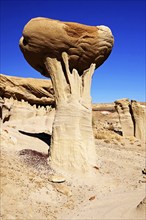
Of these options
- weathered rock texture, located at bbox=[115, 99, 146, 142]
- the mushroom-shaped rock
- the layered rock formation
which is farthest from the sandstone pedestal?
weathered rock texture, located at bbox=[115, 99, 146, 142]

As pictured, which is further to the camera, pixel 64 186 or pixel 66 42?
pixel 66 42

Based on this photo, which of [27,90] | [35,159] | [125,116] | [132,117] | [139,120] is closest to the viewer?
[35,159]

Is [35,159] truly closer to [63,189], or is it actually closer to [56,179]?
[56,179]

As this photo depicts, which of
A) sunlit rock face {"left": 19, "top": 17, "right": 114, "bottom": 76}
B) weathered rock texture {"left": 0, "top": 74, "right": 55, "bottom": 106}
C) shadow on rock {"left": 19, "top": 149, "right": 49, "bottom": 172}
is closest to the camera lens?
shadow on rock {"left": 19, "top": 149, "right": 49, "bottom": 172}

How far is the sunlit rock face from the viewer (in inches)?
472

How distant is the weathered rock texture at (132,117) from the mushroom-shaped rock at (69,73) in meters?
12.7

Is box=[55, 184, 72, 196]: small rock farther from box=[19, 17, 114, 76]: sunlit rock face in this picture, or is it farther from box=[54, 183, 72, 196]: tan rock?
box=[19, 17, 114, 76]: sunlit rock face

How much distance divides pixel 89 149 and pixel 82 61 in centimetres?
433

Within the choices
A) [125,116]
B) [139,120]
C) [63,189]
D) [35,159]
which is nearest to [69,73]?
[35,159]

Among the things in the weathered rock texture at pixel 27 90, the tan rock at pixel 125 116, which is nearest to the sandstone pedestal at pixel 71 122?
the weathered rock texture at pixel 27 90

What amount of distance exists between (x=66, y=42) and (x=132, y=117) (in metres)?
15.3

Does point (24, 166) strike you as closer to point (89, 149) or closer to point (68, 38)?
point (89, 149)

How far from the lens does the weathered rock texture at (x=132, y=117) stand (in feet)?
82.2

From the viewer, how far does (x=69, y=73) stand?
12.9 m
